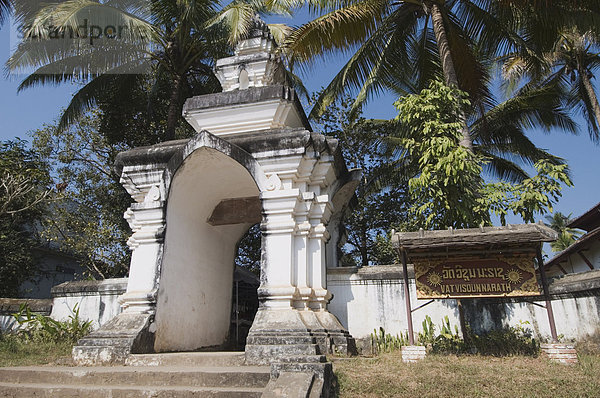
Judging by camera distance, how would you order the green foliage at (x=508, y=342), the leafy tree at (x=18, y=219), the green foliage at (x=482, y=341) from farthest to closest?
the leafy tree at (x=18, y=219), the green foliage at (x=482, y=341), the green foliage at (x=508, y=342)

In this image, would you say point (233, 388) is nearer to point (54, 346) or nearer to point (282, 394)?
point (282, 394)

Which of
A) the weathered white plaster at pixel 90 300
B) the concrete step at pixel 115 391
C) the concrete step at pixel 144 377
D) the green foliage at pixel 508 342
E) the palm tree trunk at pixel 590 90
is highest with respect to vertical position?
the palm tree trunk at pixel 590 90

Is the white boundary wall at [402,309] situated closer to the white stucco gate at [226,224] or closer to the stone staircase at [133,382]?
the white stucco gate at [226,224]

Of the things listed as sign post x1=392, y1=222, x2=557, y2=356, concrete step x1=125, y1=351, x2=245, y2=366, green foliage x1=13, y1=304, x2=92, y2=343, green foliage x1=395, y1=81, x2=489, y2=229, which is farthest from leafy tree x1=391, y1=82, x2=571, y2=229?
green foliage x1=13, y1=304, x2=92, y2=343

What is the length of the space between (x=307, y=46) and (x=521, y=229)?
663 centimetres

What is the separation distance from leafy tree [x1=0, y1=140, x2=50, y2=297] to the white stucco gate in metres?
7.20

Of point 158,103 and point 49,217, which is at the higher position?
point 158,103

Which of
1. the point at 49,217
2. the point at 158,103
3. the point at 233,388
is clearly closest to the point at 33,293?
the point at 49,217

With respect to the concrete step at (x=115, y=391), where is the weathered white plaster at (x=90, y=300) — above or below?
above

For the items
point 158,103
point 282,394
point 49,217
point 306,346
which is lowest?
point 282,394

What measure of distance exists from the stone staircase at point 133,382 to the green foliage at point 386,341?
3480mm

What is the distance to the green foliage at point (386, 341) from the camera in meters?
7.90

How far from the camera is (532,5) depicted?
945cm

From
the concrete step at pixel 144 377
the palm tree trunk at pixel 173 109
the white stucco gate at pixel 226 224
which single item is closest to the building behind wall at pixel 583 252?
the white stucco gate at pixel 226 224
